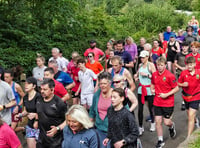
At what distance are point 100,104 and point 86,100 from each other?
8.95 ft

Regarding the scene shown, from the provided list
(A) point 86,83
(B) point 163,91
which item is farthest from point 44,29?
(B) point 163,91

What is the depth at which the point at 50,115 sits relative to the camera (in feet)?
17.2

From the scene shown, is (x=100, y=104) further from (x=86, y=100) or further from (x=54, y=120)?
(x=86, y=100)

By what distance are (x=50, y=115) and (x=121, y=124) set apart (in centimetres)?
125

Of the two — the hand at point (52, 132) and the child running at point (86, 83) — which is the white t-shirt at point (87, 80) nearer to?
the child running at point (86, 83)

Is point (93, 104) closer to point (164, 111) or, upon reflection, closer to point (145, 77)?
point (164, 111)

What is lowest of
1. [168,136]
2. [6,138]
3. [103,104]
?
[168,136]

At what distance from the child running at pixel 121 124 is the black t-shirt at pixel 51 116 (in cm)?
91

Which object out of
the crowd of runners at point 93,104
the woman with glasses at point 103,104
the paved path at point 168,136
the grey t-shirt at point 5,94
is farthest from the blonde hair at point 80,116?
the paved path at point 168,136

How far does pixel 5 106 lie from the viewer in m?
6.40

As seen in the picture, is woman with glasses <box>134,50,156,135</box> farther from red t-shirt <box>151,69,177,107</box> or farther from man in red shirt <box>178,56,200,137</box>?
Answer: man in red shirt <box>178,56,200,137</box>

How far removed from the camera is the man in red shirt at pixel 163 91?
6.63 m

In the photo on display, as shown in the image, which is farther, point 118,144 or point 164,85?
point 164,85

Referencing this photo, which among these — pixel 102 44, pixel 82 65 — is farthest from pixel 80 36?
pixel 82 65
